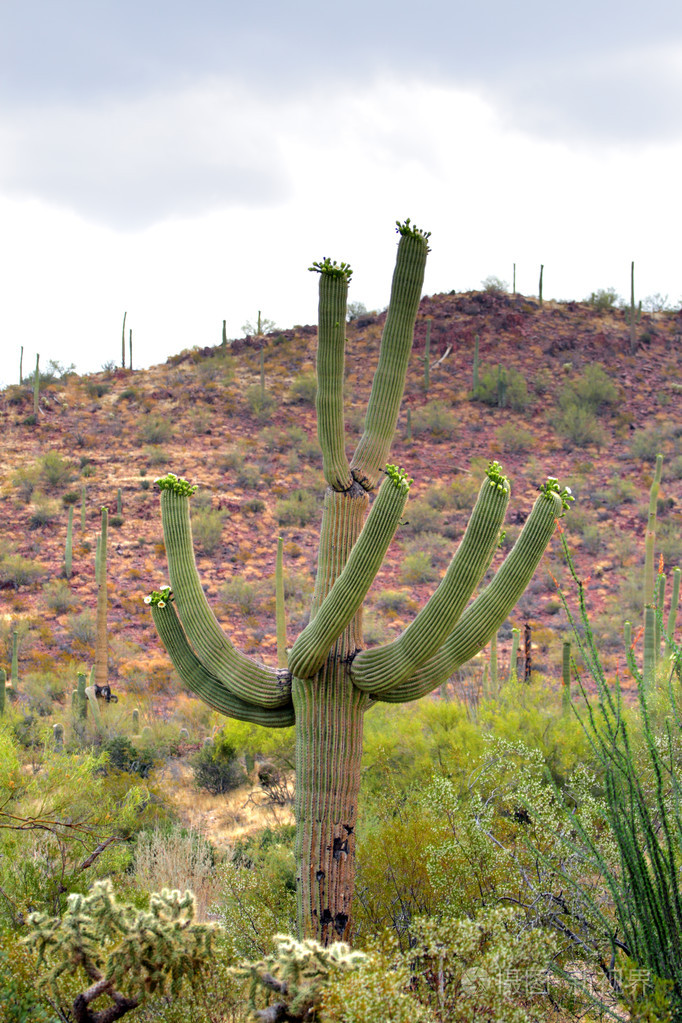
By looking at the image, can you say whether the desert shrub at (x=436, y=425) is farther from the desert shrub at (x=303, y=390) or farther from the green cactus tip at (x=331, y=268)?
the green cactus tip at (x=331, y=268)

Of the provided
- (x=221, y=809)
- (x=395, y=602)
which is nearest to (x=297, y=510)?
(x=395, y=602)

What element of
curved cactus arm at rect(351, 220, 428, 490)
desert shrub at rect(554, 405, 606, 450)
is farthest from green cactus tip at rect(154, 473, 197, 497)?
desert shrub at rect(554, 405, 606, 450)

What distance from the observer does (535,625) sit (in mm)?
21422

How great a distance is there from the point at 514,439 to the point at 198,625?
27.1 meters

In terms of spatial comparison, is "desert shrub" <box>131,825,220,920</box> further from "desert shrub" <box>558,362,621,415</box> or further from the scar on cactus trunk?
"desert shrub" <box>558,362,621,415</box>

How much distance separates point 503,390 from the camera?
1348 inches

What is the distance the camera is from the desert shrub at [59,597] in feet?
73.6

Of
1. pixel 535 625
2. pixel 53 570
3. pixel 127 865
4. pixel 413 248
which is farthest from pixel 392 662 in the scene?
pixel 53 570

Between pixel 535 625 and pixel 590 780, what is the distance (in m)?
15.6

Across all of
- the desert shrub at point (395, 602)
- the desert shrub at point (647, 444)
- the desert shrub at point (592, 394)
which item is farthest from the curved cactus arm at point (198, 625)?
the desert shrub at point (592, 394)

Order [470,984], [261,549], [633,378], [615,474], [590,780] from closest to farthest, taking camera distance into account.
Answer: [470,984], [590,780], [261,549], [615,474], [633,378]

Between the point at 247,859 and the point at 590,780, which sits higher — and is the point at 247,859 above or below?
below

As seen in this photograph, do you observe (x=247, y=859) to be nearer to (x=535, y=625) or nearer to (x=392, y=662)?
(x=392, y=662)

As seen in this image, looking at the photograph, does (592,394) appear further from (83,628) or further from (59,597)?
(83,628)
